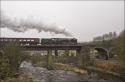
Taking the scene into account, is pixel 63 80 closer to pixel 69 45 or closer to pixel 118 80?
pixel 118 80

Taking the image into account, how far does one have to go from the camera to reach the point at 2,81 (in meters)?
28.9

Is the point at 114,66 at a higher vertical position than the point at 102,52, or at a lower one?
lower

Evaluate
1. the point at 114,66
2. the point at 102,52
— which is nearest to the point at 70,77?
the point at 114,66

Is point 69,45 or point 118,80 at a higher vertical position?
point 69,45

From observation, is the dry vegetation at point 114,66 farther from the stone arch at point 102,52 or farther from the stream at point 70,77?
the stone arch at point 102,52

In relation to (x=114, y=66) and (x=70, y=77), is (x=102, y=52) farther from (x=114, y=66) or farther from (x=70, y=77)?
(x=70, y=77)

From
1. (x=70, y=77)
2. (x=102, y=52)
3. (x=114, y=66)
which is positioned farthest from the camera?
Result: (x=102, y=52)

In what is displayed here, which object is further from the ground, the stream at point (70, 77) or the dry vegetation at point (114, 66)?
the dry vegetation at point (114, 66)

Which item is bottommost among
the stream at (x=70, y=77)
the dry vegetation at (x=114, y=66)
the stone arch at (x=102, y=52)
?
the stream at (x=70, y=77)

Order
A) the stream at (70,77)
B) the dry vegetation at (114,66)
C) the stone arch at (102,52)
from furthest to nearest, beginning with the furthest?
the stone arch at (102,52), the dry vegetation at (114,66), the stream at (70,77)

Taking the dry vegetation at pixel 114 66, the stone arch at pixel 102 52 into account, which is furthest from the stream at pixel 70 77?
the stone arch at pixel 102 52

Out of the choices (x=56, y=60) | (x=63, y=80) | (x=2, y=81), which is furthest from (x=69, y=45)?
(x=2, y=81)

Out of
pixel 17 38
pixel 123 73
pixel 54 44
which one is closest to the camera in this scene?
pixel 123 73

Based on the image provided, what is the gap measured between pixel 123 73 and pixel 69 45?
2284 cm
